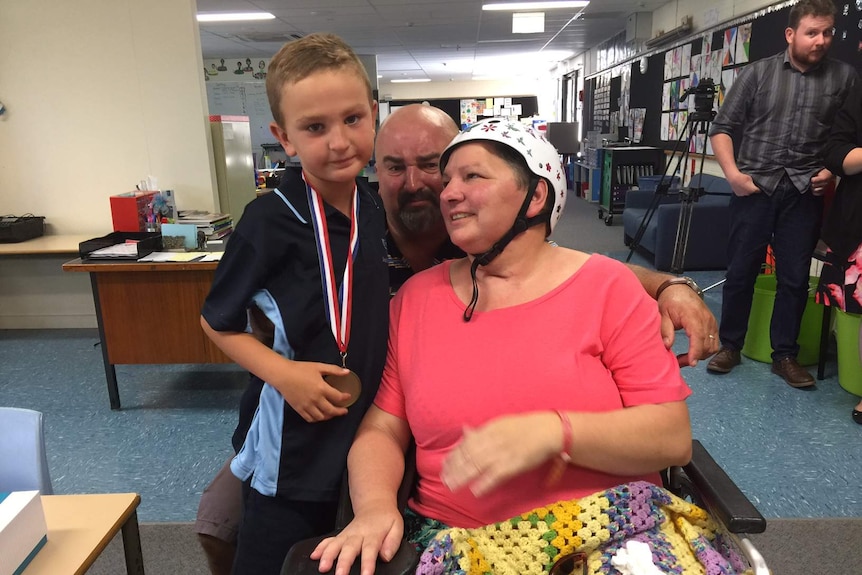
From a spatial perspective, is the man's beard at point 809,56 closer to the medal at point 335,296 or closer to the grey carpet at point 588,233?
the medal at point 335,296

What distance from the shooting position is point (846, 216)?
2.71 m

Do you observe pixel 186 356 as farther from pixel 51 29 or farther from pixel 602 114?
pixel 602 114

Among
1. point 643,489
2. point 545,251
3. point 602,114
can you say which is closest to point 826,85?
point 545,251

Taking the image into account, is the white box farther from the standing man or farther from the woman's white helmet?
the standing man

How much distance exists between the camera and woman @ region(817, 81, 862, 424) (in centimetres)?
→ 267

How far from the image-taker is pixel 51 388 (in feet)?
11.1

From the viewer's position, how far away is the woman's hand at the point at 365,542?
0.99 m

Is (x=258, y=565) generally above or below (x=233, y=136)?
below

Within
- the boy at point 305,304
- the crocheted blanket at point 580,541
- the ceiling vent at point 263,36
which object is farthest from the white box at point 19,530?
the ceiling vent at point 263,36

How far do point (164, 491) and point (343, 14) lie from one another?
21.9 ft

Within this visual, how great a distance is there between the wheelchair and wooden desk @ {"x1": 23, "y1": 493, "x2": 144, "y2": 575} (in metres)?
0.32

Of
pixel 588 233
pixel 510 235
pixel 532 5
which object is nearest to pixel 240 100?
pixel 532 5

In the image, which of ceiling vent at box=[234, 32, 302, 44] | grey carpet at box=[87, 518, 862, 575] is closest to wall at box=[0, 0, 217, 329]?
grey carpet at box=[87, 518, 862, 575]

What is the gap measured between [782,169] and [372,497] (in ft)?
9.29
